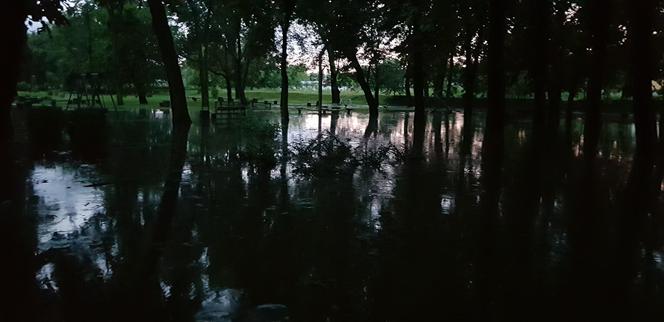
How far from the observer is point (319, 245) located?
5953 mm

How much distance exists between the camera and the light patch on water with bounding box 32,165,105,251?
649cm

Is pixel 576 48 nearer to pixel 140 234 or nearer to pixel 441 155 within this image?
pixel 441 155

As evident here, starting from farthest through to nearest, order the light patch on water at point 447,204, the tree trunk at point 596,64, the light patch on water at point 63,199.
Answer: the tree trunk at point 596,64
the light patch on water at point 447,204
the light patch on water at point 63,199

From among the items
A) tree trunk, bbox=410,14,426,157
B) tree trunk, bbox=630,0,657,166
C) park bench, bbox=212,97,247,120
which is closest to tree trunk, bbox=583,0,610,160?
tree trunk, bbox=630,0,657,166

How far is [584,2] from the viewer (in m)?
22.5

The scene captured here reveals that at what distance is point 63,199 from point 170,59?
15.2 meters

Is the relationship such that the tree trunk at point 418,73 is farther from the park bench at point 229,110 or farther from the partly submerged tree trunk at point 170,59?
the park bench at point 229,110

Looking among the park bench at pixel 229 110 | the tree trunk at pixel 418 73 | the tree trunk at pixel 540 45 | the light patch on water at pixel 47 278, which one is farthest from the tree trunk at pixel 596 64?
the park bench at pixel 229 110

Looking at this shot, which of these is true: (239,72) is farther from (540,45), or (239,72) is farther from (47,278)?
(47,278)

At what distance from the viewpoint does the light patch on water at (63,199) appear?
6488 millimetres

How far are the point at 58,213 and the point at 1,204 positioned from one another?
1149 mm

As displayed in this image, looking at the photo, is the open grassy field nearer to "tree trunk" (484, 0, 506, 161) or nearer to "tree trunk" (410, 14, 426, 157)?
"tree trunk" (410, 14, 426, 157)

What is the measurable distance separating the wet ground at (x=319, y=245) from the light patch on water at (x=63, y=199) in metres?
0.03

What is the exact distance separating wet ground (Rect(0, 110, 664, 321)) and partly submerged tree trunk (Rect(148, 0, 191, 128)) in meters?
11.2
